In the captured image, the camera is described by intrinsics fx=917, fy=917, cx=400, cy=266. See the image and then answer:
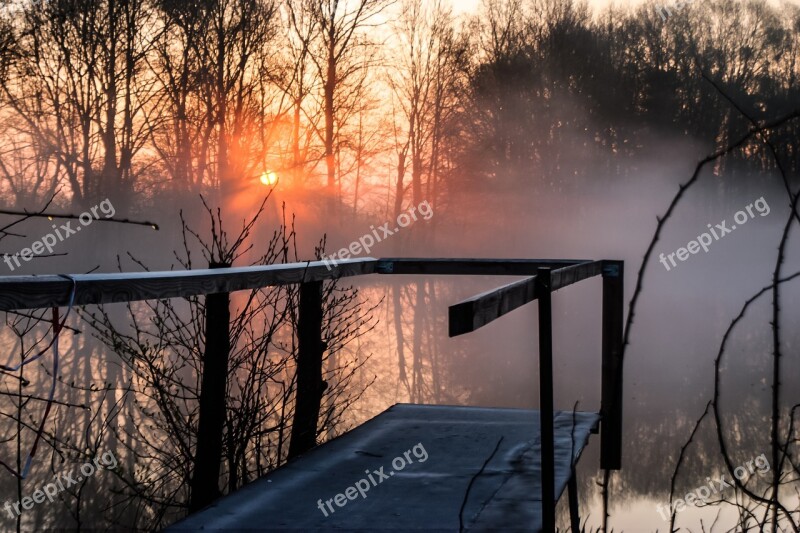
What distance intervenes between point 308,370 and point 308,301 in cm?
43

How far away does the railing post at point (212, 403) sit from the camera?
3.90m

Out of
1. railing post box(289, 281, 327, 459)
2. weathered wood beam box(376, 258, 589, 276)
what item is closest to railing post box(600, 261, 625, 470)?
weathered wood beam box(376, 258, 589, 276)

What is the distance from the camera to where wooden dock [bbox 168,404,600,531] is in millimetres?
3271

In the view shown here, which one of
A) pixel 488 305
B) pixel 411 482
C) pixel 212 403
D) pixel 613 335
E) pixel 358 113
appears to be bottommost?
pixel 411 482

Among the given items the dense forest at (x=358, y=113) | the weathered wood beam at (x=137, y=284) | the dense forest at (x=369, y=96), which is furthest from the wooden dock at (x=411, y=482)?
the dense forest at (x=369, y=96)

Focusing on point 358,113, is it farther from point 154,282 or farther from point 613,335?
point 154,282

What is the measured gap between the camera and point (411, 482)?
3889 mm

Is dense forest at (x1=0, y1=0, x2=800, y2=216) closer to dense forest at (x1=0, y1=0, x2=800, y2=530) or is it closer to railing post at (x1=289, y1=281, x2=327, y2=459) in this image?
dense forest at (x1=0, y1=0, x2=800, y2=530)

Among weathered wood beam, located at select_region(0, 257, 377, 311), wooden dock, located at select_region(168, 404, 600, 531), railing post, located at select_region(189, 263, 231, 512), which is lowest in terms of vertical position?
wooden dock, located at select_region(168, 404, 600, 531)

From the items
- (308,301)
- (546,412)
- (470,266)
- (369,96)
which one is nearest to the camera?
(546,412)

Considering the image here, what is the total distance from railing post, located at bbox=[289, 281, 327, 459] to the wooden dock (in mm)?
222

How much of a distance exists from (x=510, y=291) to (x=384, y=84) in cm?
3494

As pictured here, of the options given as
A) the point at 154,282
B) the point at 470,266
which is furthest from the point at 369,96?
the point at 154,282

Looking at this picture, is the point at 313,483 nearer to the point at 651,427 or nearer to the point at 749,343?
the point at 651,427
